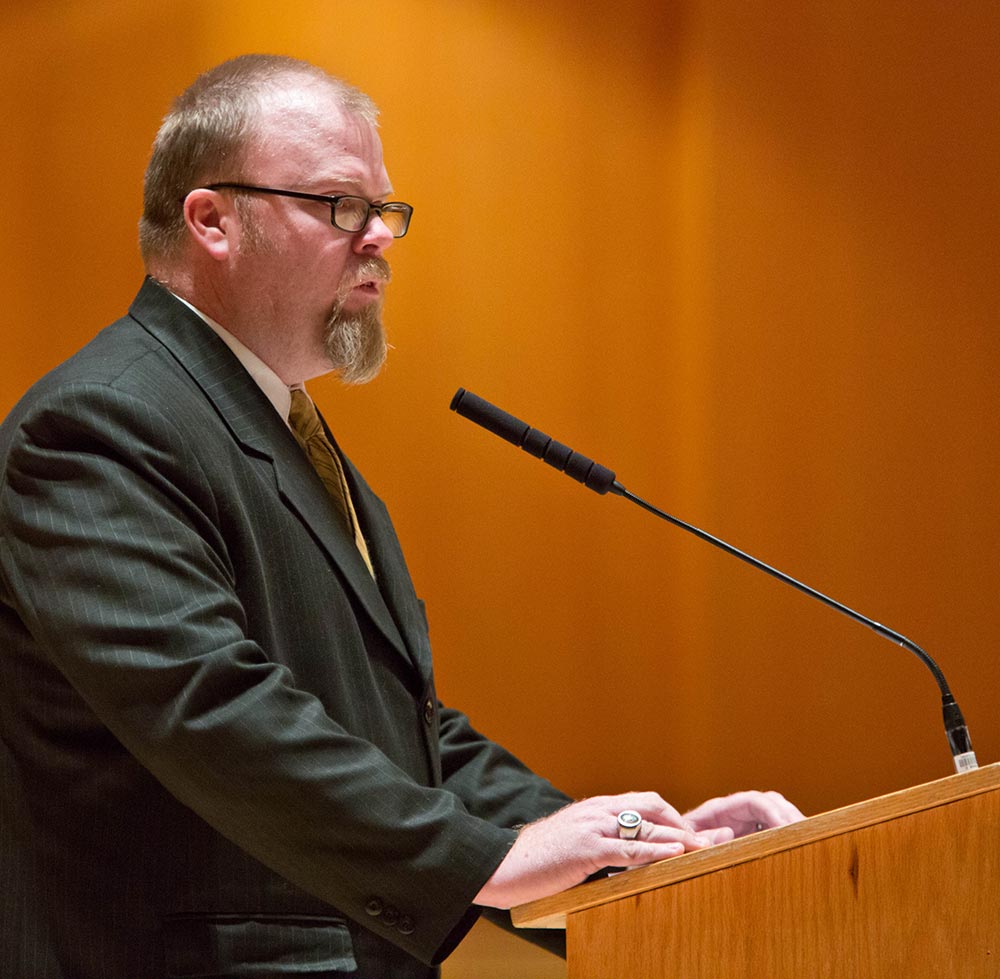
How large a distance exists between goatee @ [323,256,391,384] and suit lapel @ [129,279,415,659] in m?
0.14

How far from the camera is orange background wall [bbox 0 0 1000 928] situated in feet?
8.09

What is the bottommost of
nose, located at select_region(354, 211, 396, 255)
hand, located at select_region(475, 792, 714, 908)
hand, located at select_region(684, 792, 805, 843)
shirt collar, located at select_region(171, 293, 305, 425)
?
hand, located at select_region(684, 792, 805, 843)

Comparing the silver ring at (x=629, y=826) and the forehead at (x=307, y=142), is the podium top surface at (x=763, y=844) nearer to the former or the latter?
the silver ring at (x=629, y=826)

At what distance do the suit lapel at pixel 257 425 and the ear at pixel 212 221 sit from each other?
0.08 meters

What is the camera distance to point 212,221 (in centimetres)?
149

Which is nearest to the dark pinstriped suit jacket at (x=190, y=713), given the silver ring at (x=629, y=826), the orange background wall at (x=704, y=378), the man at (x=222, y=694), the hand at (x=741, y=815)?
the man at (x=222, y=694)

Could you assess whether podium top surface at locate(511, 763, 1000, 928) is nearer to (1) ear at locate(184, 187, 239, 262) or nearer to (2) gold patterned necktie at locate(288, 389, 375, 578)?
(2) gold patterned necktie at locate(288, 389, 375, 578)

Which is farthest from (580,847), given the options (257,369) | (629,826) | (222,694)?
(257,369)

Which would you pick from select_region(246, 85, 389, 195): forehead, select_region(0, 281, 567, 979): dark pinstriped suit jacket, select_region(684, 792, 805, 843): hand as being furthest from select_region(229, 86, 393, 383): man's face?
select_region(684, 792, 805, 843): hand

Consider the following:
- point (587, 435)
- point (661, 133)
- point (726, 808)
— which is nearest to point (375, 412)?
point (587, 435)

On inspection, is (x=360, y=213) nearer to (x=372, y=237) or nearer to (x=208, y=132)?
(x=372, y=237)

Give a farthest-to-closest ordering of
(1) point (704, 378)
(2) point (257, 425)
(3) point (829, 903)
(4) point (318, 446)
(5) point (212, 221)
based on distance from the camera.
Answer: (1) point (704, 378), (4) point (318, 446), (5) point (212, 221), (2) point (257, 425), (3) point (829, 903)

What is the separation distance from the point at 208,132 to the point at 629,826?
3.02ft

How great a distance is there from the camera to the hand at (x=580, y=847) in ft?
3.49
